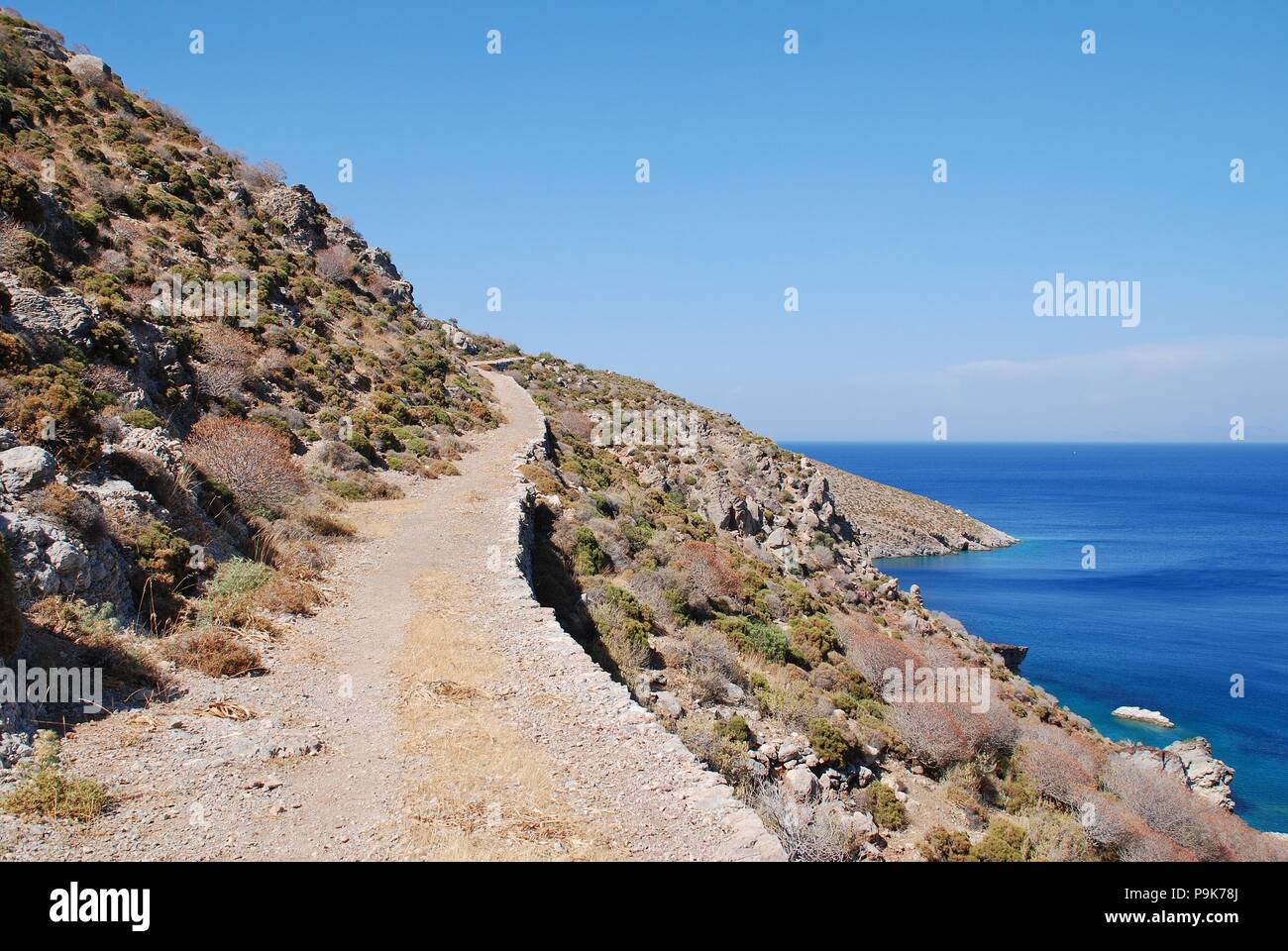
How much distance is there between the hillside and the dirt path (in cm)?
4

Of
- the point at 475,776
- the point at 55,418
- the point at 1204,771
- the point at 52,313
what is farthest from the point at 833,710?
the point at 1204,771

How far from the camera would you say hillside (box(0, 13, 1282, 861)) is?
6.19 meters

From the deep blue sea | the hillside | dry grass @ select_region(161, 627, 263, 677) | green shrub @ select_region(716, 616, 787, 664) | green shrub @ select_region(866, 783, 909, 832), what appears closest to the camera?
the hillside

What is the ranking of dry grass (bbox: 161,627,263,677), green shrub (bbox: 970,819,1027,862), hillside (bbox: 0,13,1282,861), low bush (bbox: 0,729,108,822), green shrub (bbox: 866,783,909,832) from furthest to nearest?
green shrub (bbox: 866,783,909,832) < green shrub (bbox: 970,819,1027,862) < dry grass (bbox: 161,627,263,677) < hillside (bbox: 0,13,1282,861) < low bush (bbox: 0,729,108,822)

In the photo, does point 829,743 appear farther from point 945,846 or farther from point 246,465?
point 246,465

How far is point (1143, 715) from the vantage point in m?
33.8

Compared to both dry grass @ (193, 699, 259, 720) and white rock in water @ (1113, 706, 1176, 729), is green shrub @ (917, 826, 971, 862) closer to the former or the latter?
dry grass @ (193, 699, 259, 720)

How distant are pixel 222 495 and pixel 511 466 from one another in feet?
34.7

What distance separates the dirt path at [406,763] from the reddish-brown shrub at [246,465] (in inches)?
167

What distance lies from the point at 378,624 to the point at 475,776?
4.29m

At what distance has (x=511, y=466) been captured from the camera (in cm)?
2234

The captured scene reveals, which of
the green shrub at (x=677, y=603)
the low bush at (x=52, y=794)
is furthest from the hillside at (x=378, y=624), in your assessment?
the green shrub at (x=677, y=603)

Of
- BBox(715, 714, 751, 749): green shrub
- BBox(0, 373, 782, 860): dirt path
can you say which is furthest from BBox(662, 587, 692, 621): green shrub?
BBox(0, 373, 782, 860): dirt path
